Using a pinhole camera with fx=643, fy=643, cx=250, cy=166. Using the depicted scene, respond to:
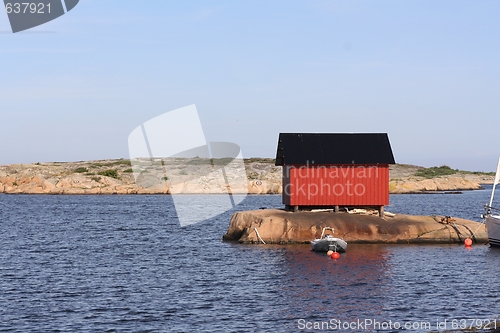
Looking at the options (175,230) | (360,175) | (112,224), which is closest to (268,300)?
(360,175)

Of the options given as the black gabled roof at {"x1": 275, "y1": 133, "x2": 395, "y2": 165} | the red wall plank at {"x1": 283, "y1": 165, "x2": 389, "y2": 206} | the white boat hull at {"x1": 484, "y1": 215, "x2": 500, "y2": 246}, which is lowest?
the white boat hull at {"x1": 484, "y1": 215, "x2": 500, "y2": 246}

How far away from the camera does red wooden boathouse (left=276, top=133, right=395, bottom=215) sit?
144ft

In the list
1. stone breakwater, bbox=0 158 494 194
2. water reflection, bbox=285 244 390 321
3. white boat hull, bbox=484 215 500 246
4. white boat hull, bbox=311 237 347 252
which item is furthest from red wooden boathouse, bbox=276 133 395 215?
stone breakwater, bbox=0 158 494 194

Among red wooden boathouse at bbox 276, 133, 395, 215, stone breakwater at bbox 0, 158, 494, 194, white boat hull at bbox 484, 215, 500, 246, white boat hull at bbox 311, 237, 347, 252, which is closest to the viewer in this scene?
white boat hull at bbox 311, 237, 347, 252

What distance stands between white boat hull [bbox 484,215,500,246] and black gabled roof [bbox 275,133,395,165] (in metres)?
7.36

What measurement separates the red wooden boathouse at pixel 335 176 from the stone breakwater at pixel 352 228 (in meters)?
1.18

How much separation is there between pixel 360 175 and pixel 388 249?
20.4ft

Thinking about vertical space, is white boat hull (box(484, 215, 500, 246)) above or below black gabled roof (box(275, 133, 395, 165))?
below

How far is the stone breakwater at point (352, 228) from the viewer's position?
41.4 metres

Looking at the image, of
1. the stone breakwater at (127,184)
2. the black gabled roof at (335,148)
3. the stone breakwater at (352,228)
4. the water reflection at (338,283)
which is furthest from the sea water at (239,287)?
the stone breakwater at (127,184)

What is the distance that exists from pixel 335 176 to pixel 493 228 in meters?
10.8

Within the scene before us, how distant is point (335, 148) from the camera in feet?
146

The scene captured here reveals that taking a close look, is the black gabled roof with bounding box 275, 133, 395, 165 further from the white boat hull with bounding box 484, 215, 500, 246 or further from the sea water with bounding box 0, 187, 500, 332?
the white boat hull with bounding box 484, 215, 500, 246

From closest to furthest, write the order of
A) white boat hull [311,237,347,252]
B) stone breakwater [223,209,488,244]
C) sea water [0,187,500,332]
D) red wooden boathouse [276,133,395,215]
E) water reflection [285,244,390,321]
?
1. sea water [0,187,500,332]
2. water reflection [285,244,390,321]
3. white boat hull [311,237,347,252]
4. stone breakwater [223,209,488,244]
5. red wooden boathouse [276,133,395,215]
